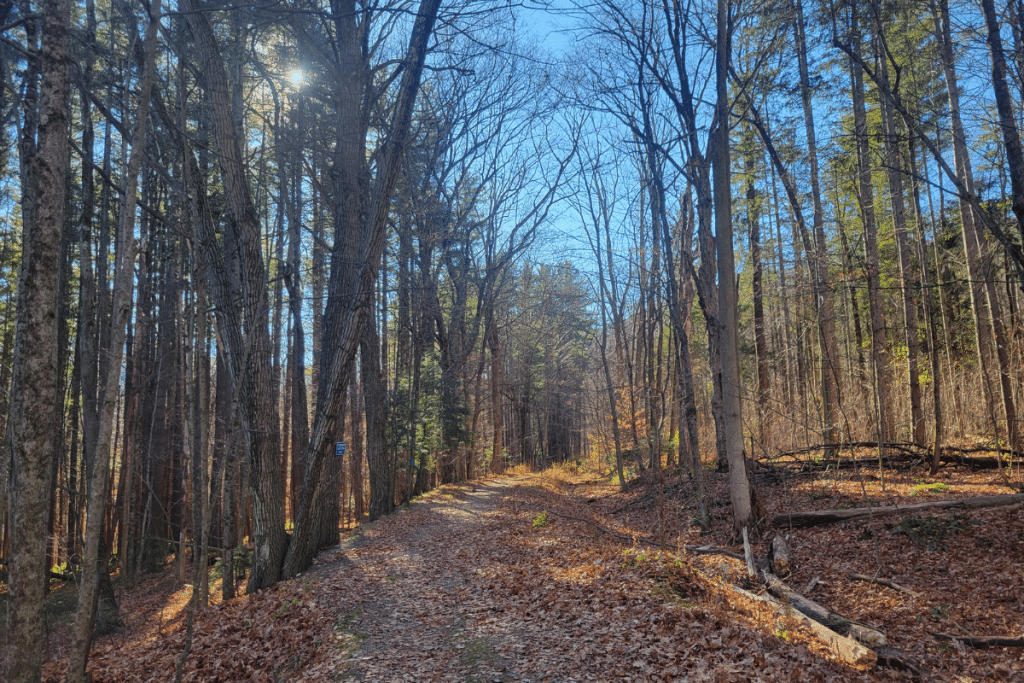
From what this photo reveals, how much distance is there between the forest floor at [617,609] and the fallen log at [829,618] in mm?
291

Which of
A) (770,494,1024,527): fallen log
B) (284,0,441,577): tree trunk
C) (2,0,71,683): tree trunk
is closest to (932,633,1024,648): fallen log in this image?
(770,494,1024,527): fallen log

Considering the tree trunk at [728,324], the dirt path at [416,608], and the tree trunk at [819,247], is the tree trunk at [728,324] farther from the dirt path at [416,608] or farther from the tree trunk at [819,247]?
the dirt path at [416,608]

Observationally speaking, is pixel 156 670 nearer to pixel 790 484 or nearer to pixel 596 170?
pixel 790 484

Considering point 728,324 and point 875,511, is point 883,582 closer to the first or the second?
point 875,511

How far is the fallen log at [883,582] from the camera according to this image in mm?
6077

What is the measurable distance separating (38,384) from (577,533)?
860cm

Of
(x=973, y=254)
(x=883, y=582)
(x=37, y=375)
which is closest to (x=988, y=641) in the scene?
(x=883, y=582)

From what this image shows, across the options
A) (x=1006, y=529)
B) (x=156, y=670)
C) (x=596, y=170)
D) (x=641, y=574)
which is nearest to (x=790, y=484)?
(x=1006, y=529)

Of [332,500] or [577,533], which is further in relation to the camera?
[332,500]

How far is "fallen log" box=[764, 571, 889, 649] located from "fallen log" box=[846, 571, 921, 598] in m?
0.79

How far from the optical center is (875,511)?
793 cm

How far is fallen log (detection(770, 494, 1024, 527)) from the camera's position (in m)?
7.41

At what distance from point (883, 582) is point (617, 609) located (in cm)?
321

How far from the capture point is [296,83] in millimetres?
12883
